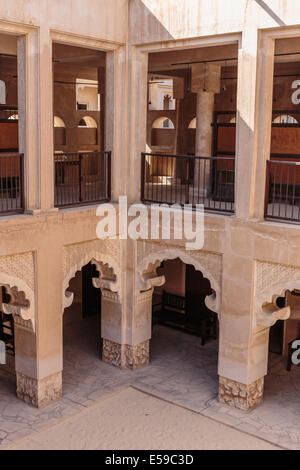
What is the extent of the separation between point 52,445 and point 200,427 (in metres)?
2.18

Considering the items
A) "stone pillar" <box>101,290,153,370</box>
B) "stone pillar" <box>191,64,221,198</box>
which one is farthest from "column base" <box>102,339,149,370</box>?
"stone pillar" <box>191,64,221,198</box>

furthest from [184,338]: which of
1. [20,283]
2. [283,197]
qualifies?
[20,283]

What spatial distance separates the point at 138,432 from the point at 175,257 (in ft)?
9.37

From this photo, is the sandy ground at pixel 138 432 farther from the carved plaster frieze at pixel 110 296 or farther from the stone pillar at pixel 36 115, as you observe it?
the stone pillar at pixel 36 115

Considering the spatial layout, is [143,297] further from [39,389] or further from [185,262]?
[39,389]

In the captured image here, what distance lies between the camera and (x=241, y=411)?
8602mm

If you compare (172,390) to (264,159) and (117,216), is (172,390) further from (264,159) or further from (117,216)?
(264,159)

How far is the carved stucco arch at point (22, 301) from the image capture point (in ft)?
Result: 26.4

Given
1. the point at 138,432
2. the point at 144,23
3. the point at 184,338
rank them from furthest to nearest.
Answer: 1. the point at 184,338
2. the point at 144,23
3. the point at 138,432

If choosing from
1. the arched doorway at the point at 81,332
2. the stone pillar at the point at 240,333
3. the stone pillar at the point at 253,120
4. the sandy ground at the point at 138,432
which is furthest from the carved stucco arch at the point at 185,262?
the sandy ground at the point at 138,432

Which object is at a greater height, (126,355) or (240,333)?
(240,333)

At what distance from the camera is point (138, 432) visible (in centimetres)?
796

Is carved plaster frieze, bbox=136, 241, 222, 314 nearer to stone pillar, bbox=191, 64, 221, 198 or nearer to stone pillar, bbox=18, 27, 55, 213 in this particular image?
stone pillar, bbox=191, 64, 221, 198
